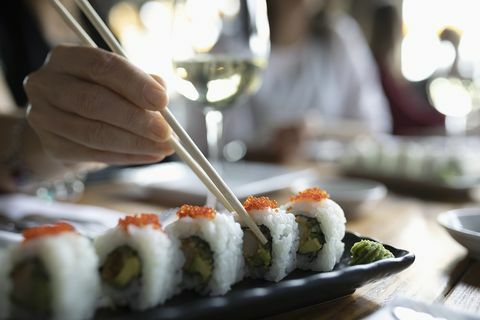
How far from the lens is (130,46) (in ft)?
18.1

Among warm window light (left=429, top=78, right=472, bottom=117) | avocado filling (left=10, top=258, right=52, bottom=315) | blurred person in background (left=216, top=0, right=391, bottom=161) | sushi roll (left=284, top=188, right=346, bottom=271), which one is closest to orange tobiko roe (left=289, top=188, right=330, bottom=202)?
sushi roll (left=284, top=188, right=346, bottom=271)

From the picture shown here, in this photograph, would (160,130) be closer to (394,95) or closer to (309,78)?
(309,78)

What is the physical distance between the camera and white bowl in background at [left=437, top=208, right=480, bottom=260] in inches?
28.8

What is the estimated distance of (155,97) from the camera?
0.67m

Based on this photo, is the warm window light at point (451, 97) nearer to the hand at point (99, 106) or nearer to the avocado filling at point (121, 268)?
the hand at point (99, 106)

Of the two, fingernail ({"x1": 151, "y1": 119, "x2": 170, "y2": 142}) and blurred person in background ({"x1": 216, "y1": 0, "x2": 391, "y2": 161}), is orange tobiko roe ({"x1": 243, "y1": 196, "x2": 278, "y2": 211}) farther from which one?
blurred person in background ({"x1": 216, "y1": 0, "x2": 391, "y2": 161})

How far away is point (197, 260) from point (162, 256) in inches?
2.5

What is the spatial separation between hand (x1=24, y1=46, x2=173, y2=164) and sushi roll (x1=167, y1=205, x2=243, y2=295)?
0.17m

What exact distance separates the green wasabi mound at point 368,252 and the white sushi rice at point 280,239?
0.08m

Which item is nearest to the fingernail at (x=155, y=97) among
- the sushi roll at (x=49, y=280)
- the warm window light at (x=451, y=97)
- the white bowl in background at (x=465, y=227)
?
the sushi roll at (x=49, y=280)

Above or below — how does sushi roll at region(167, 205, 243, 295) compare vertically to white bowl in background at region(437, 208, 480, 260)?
above

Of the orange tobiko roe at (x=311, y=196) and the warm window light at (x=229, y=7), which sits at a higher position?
the warm window light at (x=229, y=7)

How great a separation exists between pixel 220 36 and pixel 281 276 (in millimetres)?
554

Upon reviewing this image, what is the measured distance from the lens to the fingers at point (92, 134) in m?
0.75
